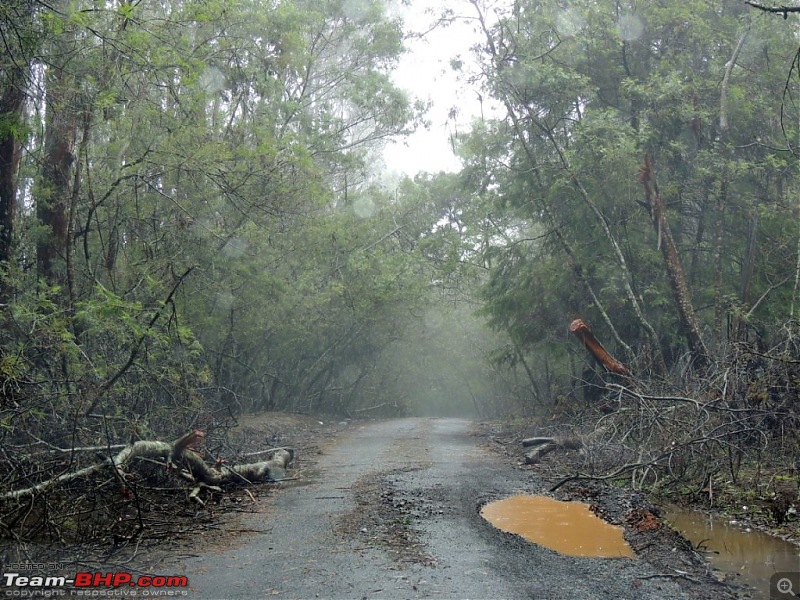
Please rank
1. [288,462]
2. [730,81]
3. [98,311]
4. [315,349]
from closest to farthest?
[98,311] → [288,462] → [730,81] → [315,349]

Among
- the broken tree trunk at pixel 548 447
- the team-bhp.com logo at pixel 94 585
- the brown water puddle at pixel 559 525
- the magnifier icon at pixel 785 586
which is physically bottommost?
the broken tree trunk at pixel 548 447

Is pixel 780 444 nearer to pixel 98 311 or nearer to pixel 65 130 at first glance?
pixel 98 311

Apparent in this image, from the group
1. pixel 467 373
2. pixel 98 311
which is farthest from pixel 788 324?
pixel 467 373

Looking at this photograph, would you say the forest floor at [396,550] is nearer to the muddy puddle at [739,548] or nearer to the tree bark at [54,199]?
the muddy puddle at [739,548]

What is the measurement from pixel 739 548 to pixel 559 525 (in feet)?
5.86

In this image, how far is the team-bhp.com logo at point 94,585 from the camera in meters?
5.16

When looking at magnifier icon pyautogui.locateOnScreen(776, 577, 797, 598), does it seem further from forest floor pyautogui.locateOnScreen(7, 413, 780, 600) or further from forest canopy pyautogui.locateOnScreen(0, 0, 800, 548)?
forest canopy pyautogui.locateOnScreen(0, 0, 800, 548)

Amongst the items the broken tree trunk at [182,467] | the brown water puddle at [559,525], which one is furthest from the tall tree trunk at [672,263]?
the broken tree trunk at [182,467]

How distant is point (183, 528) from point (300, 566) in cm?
204

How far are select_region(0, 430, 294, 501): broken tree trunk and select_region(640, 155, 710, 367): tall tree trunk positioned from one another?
29.7 feet

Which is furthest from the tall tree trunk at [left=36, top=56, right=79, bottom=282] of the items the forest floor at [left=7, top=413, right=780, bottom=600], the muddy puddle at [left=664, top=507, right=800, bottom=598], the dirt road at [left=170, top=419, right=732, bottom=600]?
the muddy puddle at [left=664, top=507, right=800, bottom=598]

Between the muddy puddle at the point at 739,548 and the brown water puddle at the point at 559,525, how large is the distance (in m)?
0.78

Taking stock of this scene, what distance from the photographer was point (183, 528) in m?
7.38

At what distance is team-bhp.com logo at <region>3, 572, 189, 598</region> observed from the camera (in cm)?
516
